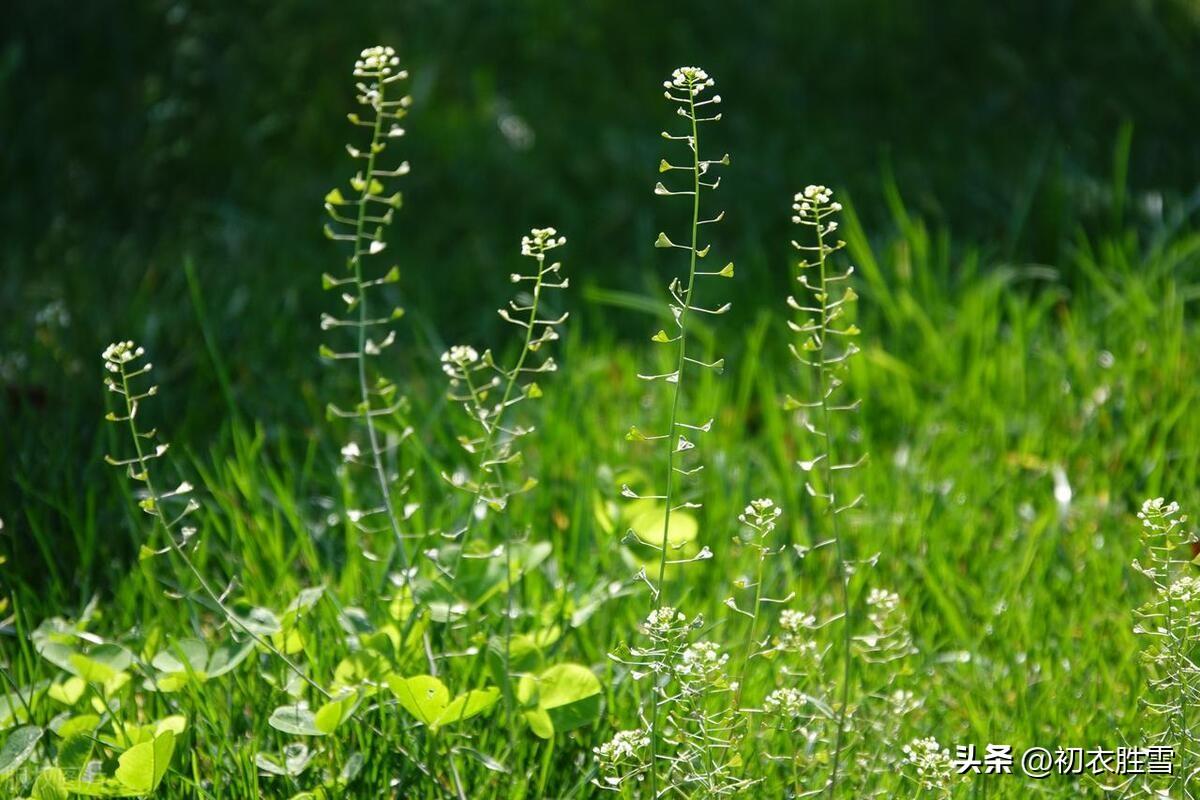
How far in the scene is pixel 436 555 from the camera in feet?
5.67

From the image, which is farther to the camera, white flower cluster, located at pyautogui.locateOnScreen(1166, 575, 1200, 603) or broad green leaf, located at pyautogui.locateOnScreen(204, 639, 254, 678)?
broad green leaf, located at pyautogui.locateOnScreen(204, 639, 254, 678)

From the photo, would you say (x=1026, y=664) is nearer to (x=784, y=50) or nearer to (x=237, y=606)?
(x=237, y=606)

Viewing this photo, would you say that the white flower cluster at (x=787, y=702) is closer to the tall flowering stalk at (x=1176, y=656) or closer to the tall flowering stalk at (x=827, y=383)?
the tall flowering stalk at (x=827, y=383)

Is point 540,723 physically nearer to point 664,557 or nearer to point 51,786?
point 664,557

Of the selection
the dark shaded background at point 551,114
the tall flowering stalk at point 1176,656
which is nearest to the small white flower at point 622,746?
the tall flowering stalk at point 1176,656

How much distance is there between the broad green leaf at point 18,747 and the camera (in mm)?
1630

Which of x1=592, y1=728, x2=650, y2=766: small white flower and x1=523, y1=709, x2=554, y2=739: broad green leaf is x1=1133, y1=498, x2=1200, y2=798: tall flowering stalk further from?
x1=523, y1=709, x2=554, y2=739: broad green leaf

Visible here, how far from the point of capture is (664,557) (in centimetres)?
151

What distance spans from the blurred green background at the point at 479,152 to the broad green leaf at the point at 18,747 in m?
0.73

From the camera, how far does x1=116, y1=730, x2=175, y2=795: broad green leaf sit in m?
1.54

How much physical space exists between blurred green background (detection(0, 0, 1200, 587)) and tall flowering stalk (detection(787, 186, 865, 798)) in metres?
0.35

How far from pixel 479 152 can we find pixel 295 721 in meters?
2.74

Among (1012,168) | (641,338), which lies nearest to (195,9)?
(641,338)

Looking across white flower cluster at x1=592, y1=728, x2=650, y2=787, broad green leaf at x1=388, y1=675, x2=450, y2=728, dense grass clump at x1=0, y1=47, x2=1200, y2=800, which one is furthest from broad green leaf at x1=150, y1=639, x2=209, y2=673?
white flower cluster at x1=592, y1=728, x2=650, y2=787
